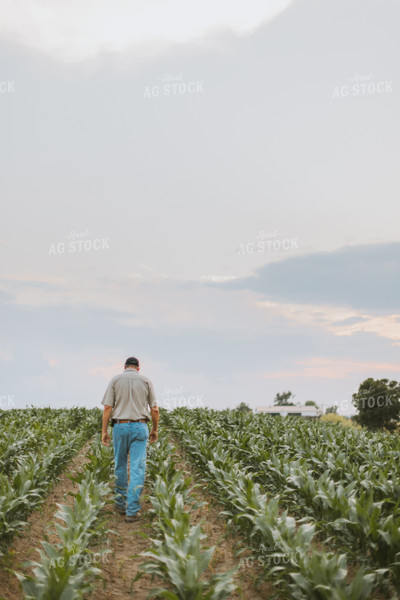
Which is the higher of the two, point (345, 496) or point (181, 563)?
point (345, 496)

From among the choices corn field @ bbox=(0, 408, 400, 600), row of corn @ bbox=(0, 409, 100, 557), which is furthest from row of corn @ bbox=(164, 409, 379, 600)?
row of corn @ bbox=(0, 409, 100, 557)

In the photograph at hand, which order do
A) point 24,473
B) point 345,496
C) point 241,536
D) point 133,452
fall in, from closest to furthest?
point 345,496
point 241,536
point 24,473
point 133,452

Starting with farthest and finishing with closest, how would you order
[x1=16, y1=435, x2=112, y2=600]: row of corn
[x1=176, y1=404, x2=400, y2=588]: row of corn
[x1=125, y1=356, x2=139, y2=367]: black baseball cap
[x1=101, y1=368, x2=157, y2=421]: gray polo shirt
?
1. [x1=125, y1=356, x2=139, y2=367]: black baseball cap
2. [x1=101, y1=368, x2=157, y2=421]: gray polo shirt
3. [x1=176, y1=404, x2=400, y2=588]: row of corn
4. [x1=16, y1=435, x2=112, y2=600]: row of corn

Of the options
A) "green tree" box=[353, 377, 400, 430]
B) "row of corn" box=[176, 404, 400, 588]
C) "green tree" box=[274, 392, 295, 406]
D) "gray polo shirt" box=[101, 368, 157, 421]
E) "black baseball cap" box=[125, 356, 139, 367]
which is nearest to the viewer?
"row of corn" box=[176, 404, 400, 588]

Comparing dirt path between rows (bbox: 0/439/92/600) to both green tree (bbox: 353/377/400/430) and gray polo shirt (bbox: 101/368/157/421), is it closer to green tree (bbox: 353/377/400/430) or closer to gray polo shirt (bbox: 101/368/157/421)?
gray polo shirt (bbox: 101/368/157/421)

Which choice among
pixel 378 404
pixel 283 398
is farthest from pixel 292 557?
pixel 283 398

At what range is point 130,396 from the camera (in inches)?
324

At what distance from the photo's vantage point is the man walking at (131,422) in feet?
26.5

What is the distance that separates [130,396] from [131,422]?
44cm

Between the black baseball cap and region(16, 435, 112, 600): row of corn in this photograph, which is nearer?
region(16, 435, 112, 600): row of corn

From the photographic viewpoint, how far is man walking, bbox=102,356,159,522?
8078 mm

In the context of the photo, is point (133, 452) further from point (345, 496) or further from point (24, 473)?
point (345, 496)

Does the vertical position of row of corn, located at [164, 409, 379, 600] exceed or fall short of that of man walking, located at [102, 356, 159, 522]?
it falls short

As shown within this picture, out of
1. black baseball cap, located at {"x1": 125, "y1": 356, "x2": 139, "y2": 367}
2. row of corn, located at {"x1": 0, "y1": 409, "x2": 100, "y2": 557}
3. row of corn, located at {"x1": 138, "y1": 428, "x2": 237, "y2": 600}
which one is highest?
black baseball cap, located at {"x1": 125, "y1": 356, "x2": 139, "y2": 367}
